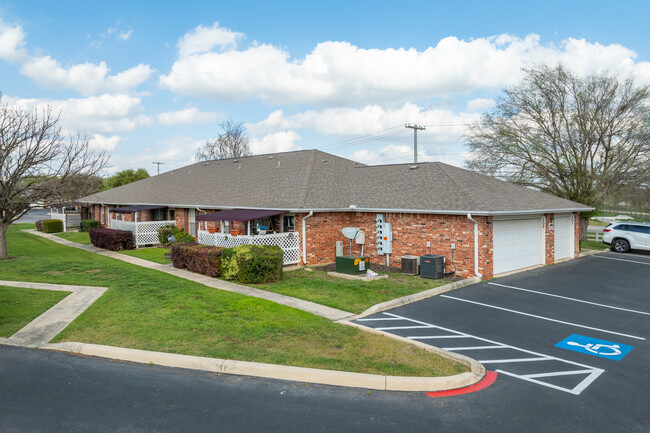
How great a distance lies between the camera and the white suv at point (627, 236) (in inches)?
879

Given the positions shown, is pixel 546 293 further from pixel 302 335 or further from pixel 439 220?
pixel 302 335

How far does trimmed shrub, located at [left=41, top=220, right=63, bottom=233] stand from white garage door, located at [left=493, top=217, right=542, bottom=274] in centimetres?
3321

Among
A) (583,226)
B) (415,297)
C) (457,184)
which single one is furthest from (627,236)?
(415,297)

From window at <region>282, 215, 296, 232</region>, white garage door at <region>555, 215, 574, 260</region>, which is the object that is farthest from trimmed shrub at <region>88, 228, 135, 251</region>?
white garage door at <region>555, 215, 574, 260</region>

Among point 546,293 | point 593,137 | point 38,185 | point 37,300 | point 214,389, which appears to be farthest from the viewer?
point 593,137

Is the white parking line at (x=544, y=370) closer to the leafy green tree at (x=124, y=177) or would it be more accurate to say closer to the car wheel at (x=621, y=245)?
the car wheel at (x=621, y=245)

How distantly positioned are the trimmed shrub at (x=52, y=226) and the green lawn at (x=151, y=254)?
1558cm

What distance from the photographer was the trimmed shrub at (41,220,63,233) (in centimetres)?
3394

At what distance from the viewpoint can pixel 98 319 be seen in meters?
9.67

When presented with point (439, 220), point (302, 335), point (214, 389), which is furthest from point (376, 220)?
point (214, 389)

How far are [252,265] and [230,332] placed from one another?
548 cm

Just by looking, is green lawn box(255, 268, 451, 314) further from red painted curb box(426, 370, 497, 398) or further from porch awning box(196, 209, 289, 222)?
red painted curb box(426, 370, 497, 398)

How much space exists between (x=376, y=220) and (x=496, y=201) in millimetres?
4690

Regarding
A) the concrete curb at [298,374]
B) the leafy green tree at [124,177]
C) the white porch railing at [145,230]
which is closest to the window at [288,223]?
the white porch railing at [145,230]
